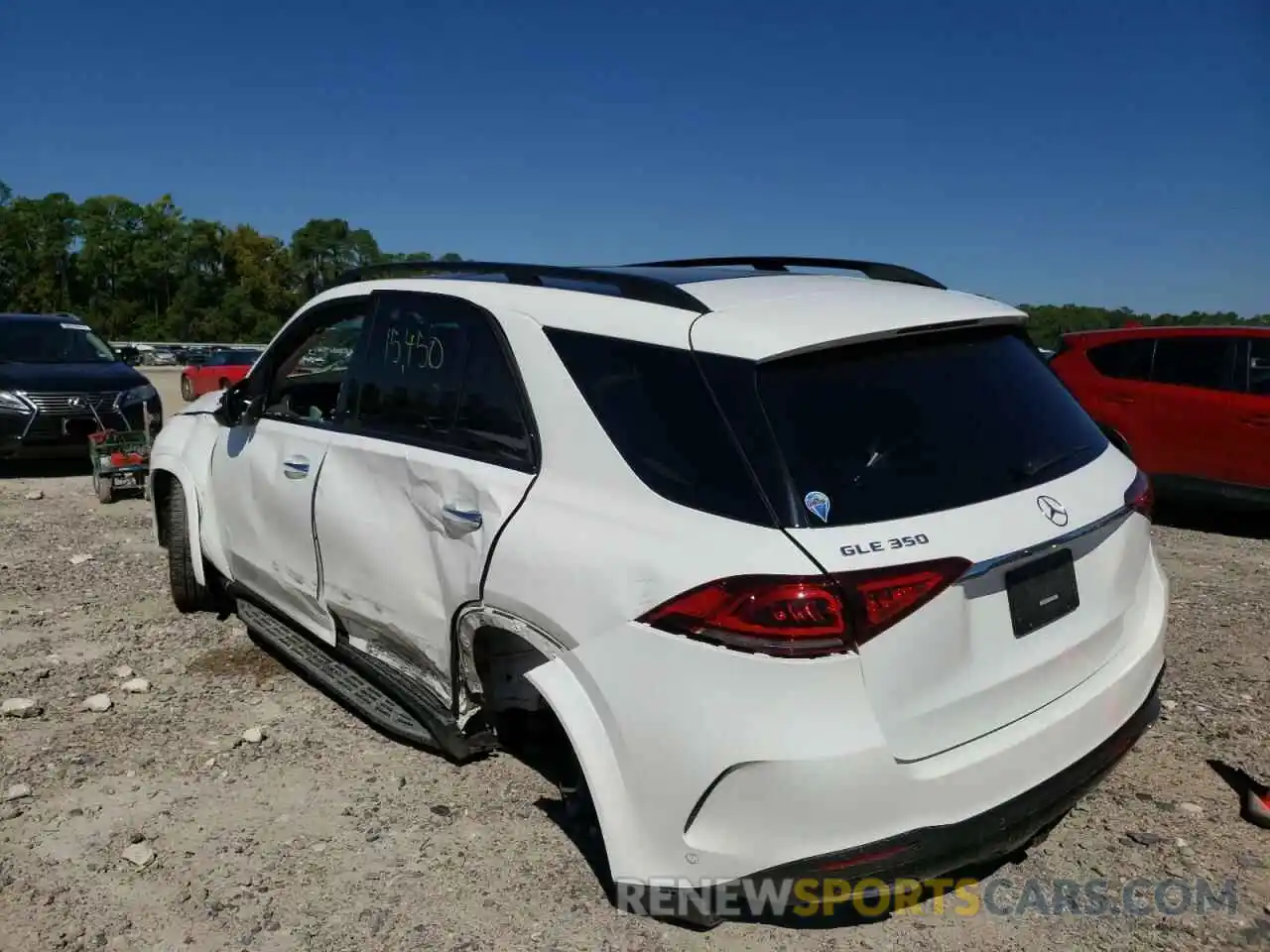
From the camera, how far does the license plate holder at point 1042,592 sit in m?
2.46

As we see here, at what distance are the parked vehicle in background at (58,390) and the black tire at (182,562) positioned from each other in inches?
212

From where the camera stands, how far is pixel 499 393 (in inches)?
123

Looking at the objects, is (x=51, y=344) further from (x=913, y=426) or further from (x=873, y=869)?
(x=873, y=869)

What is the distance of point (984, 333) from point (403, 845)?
97.1 inches

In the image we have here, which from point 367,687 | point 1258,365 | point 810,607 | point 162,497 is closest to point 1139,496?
point 810,607

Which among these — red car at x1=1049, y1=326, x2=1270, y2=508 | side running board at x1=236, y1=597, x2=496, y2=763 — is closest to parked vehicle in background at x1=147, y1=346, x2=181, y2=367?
red car at x1=1049, y1=326, x2=1270, y2=508

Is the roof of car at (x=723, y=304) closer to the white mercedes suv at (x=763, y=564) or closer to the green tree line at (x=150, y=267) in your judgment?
the white mercedes suv at (x=763, y=564)

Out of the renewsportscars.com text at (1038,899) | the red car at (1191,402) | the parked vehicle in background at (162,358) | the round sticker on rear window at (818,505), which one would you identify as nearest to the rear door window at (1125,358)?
the red car at (1191,402)

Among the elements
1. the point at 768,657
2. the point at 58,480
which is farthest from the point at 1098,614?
the point at 58,480

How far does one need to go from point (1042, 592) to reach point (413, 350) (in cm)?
229

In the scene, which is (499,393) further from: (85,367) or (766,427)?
(85,367)

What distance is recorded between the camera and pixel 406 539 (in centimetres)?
334

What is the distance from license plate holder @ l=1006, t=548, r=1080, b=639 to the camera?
2.46 m

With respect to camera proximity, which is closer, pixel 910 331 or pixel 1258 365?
pixel 910 331
